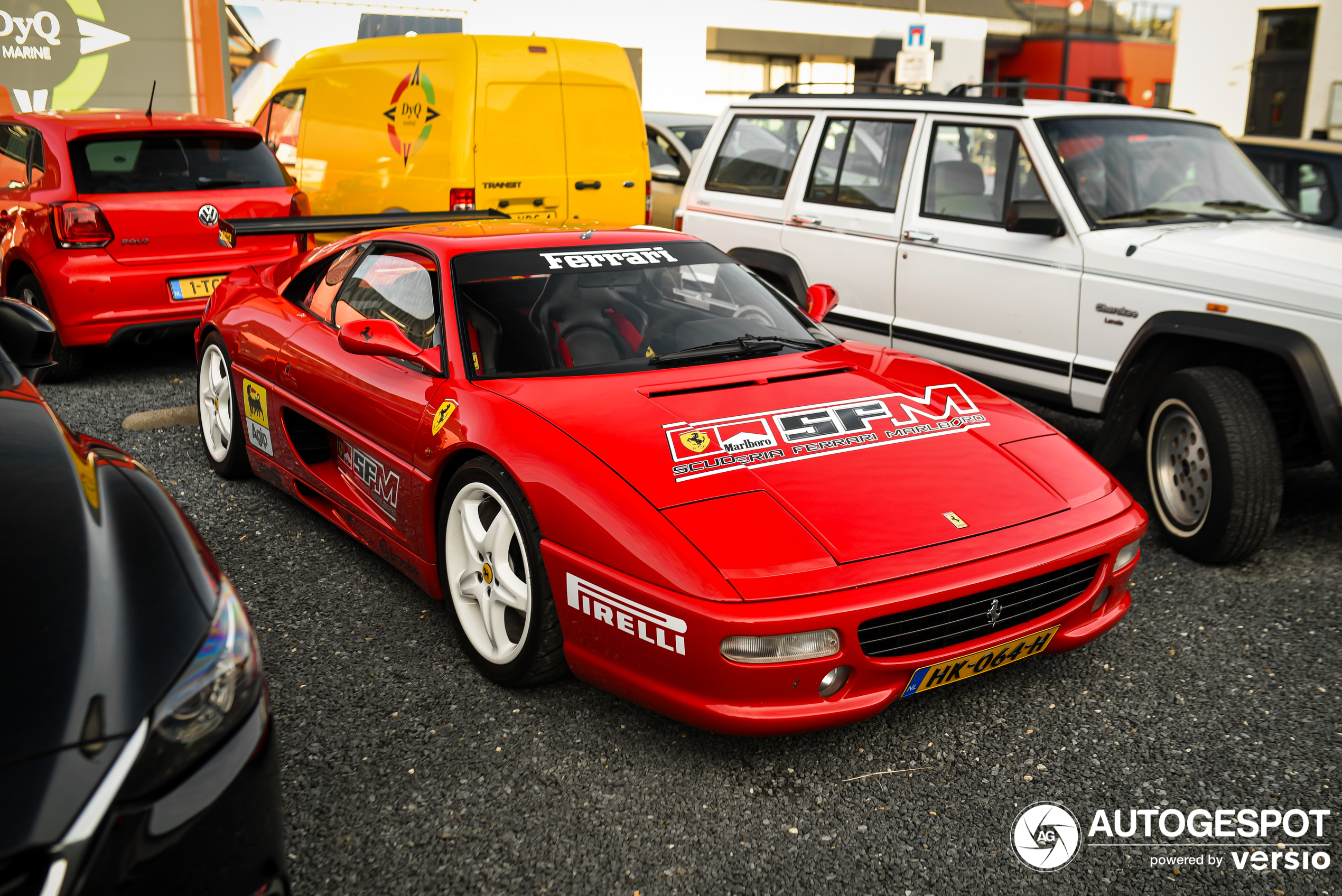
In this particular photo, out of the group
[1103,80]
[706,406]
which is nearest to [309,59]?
[706,406]

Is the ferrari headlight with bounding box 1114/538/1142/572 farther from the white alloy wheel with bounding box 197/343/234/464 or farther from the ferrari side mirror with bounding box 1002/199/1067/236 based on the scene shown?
the white alloy wheel with bounding box 197/343/234/464

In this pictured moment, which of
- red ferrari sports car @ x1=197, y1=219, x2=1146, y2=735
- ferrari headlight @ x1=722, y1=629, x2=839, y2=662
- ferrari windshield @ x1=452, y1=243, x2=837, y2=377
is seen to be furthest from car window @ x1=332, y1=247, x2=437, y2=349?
ferrari headlight @ x1=722, y1=629, x2=839, y2=662

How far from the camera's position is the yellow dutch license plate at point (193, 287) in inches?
259

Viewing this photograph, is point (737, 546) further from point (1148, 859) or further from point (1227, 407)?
point (1227, 407)

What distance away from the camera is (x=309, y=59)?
30.2 feet

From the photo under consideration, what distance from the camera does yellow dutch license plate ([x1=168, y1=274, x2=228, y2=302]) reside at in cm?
659

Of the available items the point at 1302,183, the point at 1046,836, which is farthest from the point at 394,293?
the point at 1302,183

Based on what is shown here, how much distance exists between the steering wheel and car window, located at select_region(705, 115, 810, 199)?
2112 millimetres

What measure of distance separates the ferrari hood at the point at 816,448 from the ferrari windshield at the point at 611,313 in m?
0.13

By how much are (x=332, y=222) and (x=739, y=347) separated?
2720 millimetres

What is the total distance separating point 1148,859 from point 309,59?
9107 mm

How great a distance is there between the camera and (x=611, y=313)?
3.71 metres

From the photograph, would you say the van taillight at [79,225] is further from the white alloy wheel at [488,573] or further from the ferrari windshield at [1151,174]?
the ferrari windshield at [1151,174]

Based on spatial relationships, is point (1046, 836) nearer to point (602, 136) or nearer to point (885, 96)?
point (885, 96)
